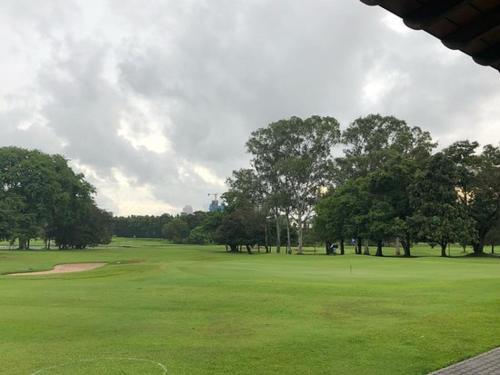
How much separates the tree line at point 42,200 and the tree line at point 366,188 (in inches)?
919

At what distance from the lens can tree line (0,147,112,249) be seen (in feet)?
212

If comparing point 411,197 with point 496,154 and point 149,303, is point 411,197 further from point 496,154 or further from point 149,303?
point 149,303

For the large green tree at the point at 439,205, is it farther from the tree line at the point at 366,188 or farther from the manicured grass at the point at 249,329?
the manicured grass at the point at 249,329

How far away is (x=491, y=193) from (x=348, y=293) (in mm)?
50213

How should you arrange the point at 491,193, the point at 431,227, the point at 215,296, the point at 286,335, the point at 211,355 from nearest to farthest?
the point at 211,355, the point at 286,335, the point at 215,296, the point at 431,227, the point at 491,193

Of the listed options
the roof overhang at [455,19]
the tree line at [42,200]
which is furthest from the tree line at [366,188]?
the roof overhang at [455,19]

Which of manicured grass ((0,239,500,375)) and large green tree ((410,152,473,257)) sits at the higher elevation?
large green tree ((410,152,473,257))

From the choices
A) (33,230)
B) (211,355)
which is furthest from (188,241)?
(211,355)

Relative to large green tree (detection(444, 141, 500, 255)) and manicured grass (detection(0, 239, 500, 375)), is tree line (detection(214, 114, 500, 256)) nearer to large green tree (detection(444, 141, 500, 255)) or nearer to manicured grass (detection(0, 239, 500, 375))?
large green tree (detection(444, 141, 500, 255))

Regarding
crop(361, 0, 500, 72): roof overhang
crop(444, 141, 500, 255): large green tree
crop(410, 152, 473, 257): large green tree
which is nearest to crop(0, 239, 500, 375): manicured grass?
crop(361, 0, 500, 72): roof overhang

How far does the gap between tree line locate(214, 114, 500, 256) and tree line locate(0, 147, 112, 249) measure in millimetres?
23340

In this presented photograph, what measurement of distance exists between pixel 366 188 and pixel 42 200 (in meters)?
44.3

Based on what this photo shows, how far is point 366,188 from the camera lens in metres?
63.4

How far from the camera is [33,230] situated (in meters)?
65.6
